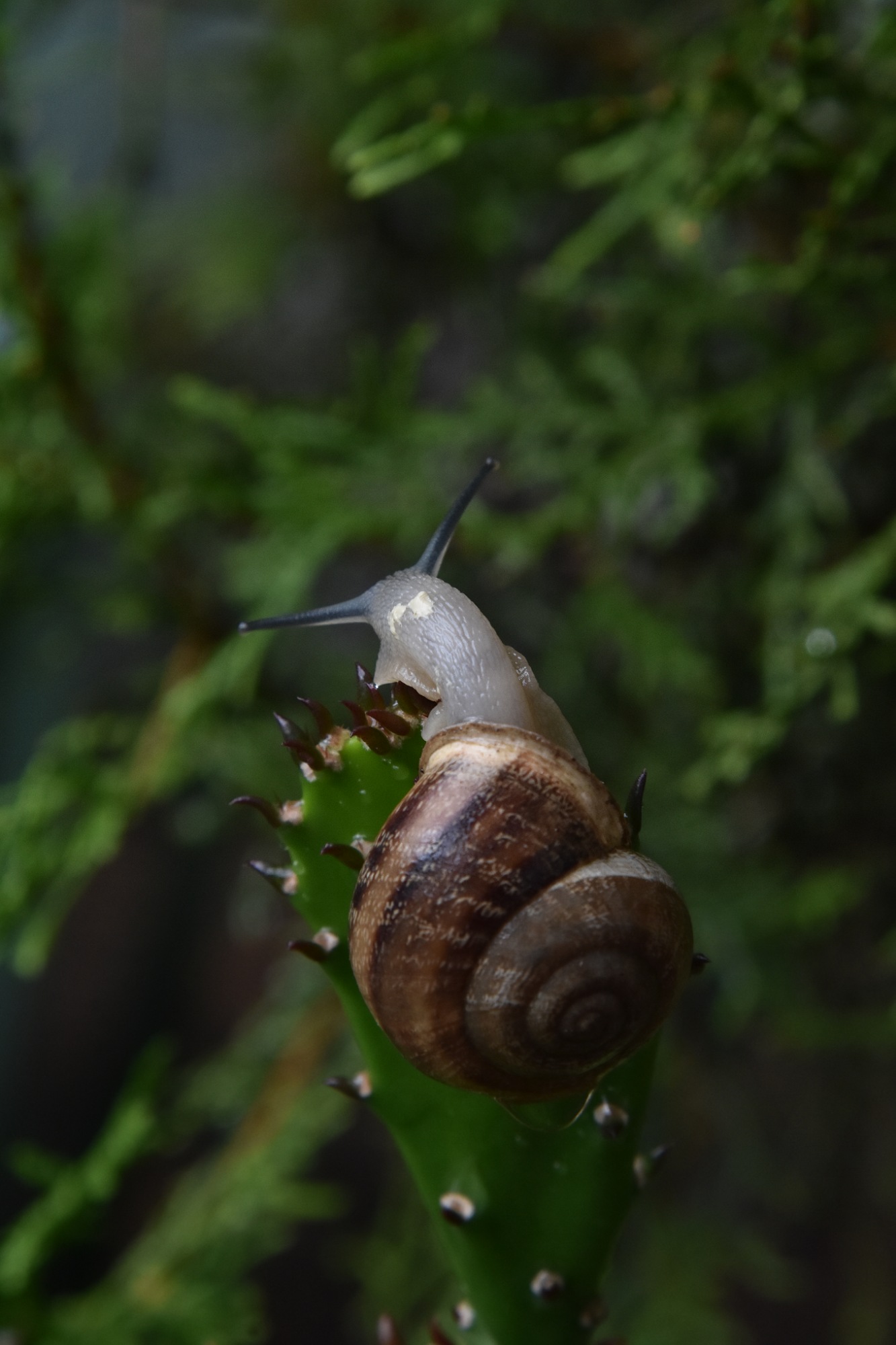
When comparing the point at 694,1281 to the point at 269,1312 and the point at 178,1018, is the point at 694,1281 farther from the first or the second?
the point at 178,1018

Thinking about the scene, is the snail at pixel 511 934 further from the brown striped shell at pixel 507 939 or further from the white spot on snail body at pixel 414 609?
the white spot on snail body at pixel 414 609

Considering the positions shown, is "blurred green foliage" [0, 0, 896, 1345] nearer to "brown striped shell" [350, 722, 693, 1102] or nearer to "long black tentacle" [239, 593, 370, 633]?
"long black tentacle" [239, 593, 370, 633]

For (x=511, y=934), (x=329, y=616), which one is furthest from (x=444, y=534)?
(x=511, y=934)

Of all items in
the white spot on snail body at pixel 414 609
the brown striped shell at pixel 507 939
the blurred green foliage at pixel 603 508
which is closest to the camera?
the brown striped shell at pixel 507 939

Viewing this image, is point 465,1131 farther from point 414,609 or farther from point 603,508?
point 603,508

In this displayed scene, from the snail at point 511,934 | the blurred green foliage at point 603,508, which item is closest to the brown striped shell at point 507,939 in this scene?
the snail at point 511,934

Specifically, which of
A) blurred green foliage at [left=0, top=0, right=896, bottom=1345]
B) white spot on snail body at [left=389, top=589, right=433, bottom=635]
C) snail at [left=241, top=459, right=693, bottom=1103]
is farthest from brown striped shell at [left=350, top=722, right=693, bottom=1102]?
blurred green foliage at [left=0, top=0, right=896, bottom=1345]

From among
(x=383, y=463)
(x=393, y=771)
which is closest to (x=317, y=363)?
(x=383, y=463)
